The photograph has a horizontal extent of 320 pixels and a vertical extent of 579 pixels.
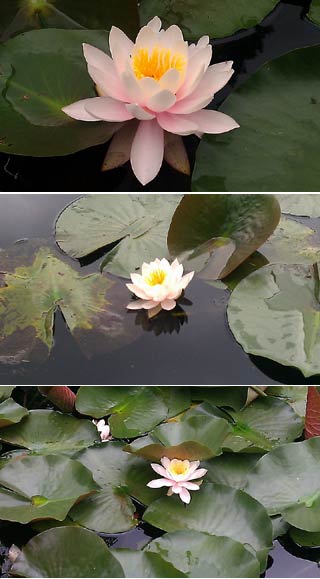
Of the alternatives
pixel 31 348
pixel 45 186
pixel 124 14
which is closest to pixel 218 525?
pixel 31 348

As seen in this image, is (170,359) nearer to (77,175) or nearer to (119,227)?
(119,227)

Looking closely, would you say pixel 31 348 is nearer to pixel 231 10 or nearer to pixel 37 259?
pixel 37 259

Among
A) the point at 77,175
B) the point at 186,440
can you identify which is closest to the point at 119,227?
the point at 77,175

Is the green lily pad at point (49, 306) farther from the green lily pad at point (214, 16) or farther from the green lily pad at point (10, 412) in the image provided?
the green lily pad at point (214, 16)

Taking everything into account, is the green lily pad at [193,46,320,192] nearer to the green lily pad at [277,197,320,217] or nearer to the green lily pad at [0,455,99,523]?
the green lily pad at [277,197,320,217]

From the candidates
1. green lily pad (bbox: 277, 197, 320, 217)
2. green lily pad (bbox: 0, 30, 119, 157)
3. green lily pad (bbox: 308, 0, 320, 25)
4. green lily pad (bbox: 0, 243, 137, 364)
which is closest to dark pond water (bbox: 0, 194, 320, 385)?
green lily pad (bbox: 0, 243, 137, 364)

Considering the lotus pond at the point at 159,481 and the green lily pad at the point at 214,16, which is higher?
the green lily pad at the point at 214,16

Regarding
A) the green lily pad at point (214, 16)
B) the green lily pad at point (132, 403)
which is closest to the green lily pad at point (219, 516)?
the green lily pad at point (132, 403)
